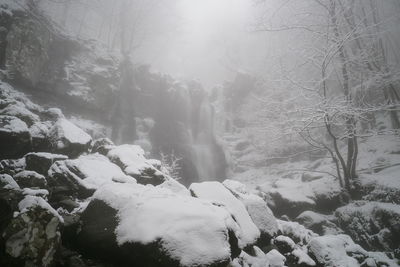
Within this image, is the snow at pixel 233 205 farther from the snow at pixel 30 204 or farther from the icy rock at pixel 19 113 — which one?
the icy rock at pixel 19 113

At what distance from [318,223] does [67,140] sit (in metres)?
7.94

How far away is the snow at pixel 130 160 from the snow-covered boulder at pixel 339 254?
367 cm

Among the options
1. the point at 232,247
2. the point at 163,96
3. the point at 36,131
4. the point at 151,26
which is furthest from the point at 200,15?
the point at 232,247

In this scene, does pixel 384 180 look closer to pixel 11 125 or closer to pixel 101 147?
pixel 101 147

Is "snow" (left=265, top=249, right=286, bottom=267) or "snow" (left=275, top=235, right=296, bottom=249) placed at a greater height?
"snow" (left=275, top=235, right=296, bottom=249)

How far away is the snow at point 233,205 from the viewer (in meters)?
4.68

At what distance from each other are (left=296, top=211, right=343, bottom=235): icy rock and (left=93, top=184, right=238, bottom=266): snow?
657cm

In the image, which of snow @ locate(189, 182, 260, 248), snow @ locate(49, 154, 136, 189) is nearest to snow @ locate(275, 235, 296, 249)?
snow @ locate(189, 182, 260, 248)

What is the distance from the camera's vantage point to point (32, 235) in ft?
9.12

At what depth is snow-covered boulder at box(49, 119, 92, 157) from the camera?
6.09 m

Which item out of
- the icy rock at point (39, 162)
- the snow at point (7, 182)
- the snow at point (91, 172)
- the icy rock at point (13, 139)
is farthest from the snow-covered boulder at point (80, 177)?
the icy rock at point (13, 139)

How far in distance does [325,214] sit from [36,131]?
32.4 feet

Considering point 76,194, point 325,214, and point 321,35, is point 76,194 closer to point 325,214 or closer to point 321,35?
point 321,35

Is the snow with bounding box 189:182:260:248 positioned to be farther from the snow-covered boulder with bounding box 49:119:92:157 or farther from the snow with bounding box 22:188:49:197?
the snow-covered boulder with bounding box 49:119:92:157
